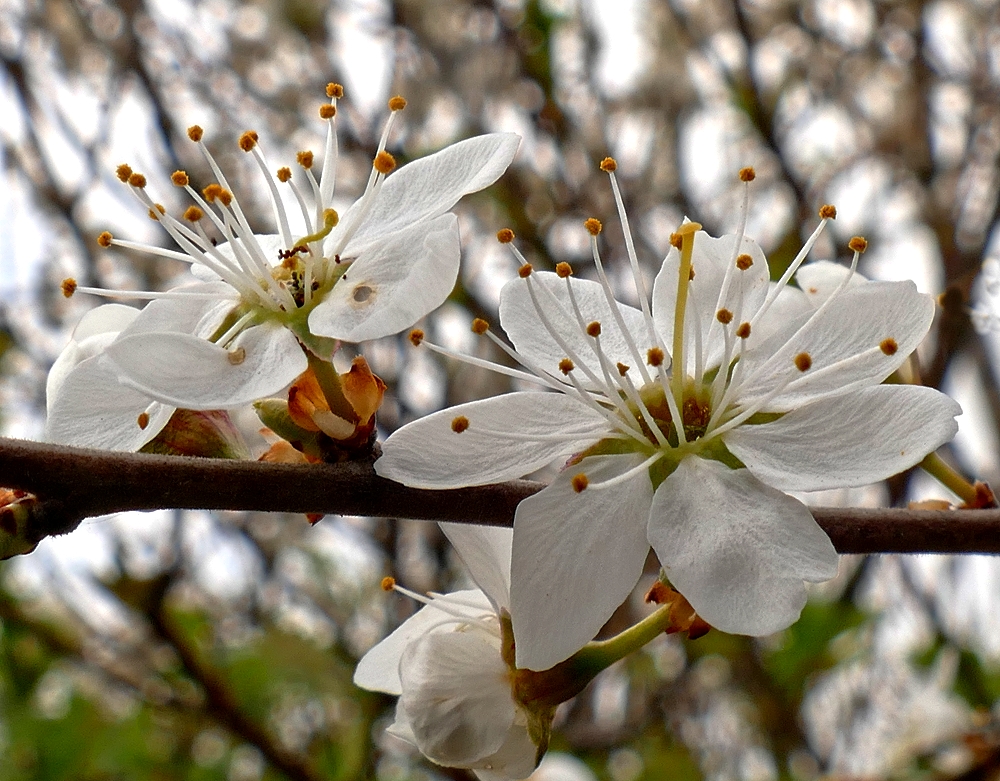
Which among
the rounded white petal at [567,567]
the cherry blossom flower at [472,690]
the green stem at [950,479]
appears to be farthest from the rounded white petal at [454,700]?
the green stem at [950,479]

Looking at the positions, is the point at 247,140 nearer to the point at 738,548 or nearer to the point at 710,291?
the point at 710,291

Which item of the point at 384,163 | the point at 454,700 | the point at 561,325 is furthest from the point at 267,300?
the point at 454,700

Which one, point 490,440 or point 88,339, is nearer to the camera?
point 490,440

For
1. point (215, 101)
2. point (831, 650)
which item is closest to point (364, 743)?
point (831, 650)

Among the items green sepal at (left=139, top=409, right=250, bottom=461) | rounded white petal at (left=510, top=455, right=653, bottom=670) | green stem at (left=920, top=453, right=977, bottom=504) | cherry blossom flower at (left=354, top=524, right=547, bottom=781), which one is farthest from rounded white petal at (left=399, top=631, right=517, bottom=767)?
green stem at (left=920, top=453, right=977, bottom=504)

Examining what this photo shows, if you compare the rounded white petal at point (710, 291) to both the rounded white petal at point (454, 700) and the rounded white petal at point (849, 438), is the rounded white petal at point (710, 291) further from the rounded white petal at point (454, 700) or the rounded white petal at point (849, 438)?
the rounded white petal at point (454, 700)

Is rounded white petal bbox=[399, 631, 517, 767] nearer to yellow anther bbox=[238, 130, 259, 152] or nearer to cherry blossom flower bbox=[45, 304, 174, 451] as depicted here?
cherry blossom flower bbox=[45, 304, 174, 451]
